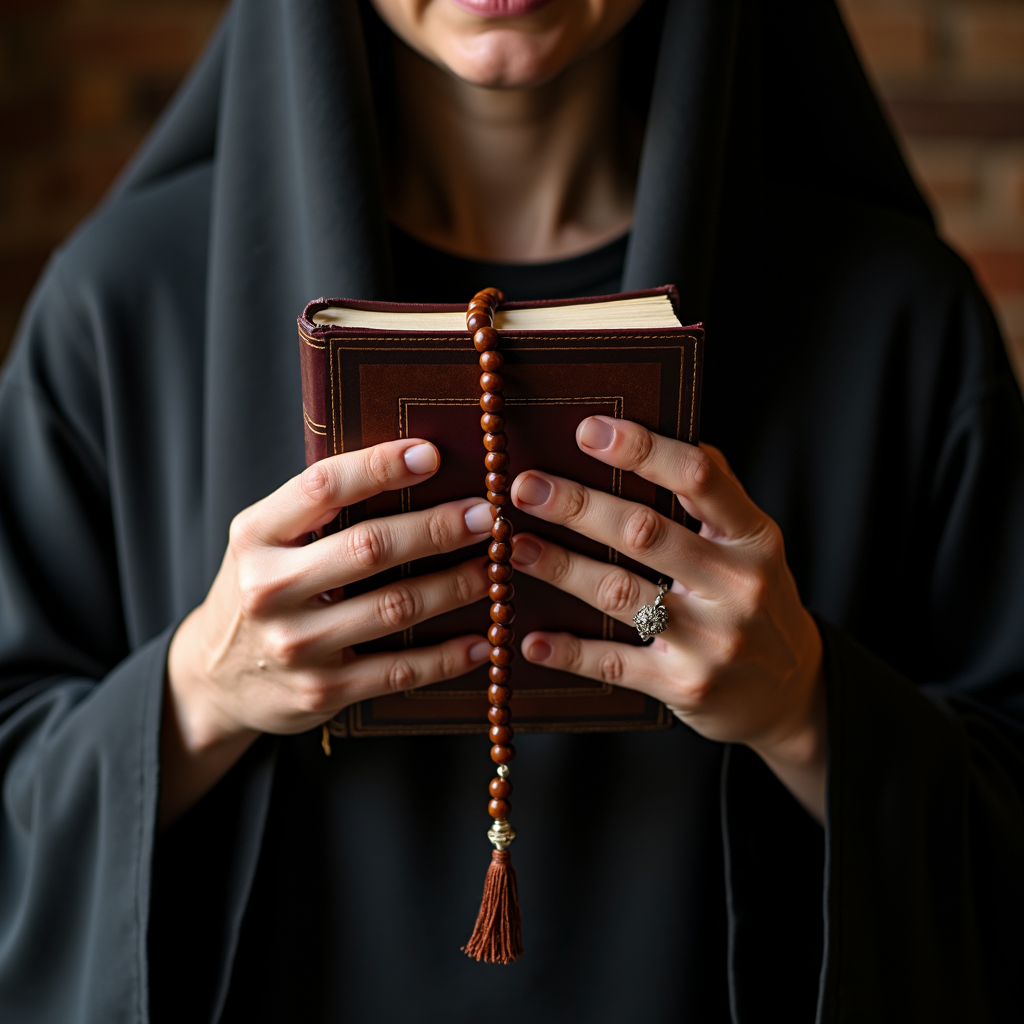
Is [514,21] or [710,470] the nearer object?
[710,470]

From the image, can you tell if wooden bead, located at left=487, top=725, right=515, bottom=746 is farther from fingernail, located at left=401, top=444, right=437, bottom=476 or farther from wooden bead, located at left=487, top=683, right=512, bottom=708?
fingernail, located at left=401, top=444, right=437, bottom=476

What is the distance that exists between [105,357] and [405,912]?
1.73 ft

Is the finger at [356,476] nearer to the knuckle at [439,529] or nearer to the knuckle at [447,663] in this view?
the knuckle at [439,529]

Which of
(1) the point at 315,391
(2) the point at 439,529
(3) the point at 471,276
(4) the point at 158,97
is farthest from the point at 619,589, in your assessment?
(4) the point at 158,97

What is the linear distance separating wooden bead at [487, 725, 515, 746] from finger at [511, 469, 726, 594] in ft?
0.47

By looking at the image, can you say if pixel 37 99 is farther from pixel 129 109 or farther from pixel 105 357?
pixel 105 357

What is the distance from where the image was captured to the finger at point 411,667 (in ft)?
2.30

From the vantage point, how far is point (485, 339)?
603 mm

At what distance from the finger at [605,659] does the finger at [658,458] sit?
119 millimetres

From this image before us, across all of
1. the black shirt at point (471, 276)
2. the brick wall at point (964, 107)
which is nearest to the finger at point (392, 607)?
the black shirt at point (471, 276)

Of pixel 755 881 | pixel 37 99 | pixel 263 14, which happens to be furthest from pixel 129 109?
pixel 755 881

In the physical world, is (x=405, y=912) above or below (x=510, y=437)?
below

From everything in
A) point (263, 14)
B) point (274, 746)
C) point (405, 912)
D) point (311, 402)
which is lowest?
point (405, 912)

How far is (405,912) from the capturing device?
868 mm
